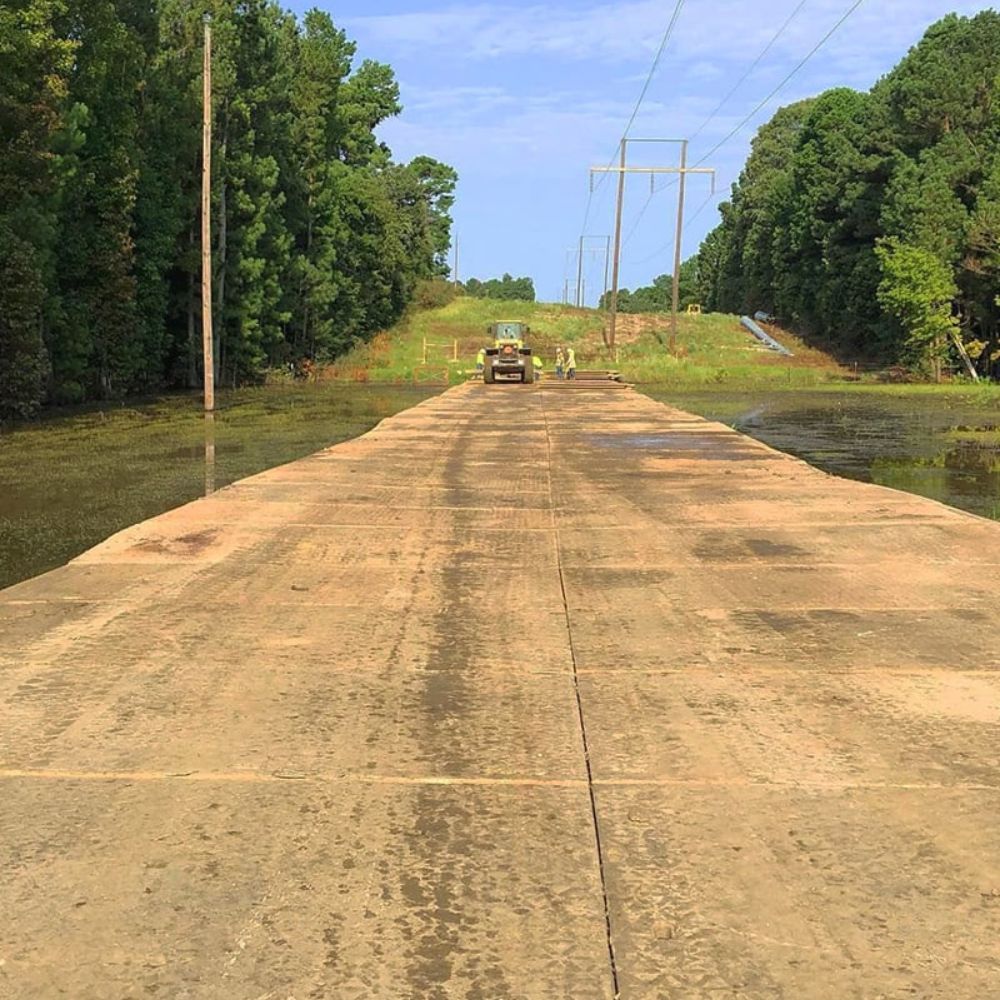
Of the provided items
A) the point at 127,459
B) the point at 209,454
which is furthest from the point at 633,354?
the point at 127,459

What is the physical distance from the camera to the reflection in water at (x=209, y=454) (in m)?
13.6

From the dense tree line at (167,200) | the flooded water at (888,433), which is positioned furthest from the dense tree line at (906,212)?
the dense tree line at (167,200)

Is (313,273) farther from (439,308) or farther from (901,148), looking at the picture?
(901,148)

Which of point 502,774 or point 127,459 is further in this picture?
point 127,459

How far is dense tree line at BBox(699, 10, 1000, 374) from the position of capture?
49.5 m

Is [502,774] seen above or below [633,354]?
below

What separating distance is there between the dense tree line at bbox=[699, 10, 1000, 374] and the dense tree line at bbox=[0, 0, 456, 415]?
28.7m

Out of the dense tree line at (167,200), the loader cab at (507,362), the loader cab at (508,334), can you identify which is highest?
the dense tree line at (167,200)

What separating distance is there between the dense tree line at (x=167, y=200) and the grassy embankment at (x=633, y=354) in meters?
3.81

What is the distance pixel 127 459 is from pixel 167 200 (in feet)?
76.4

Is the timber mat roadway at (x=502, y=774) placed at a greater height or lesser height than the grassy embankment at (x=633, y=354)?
lesser

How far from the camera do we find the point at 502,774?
13.0ft

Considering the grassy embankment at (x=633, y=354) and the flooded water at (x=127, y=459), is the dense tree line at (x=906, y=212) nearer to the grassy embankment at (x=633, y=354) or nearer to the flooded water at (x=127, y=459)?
the grassy embankment at (x=633, y=354)

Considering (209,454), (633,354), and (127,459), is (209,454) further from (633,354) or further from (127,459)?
(633,354)
